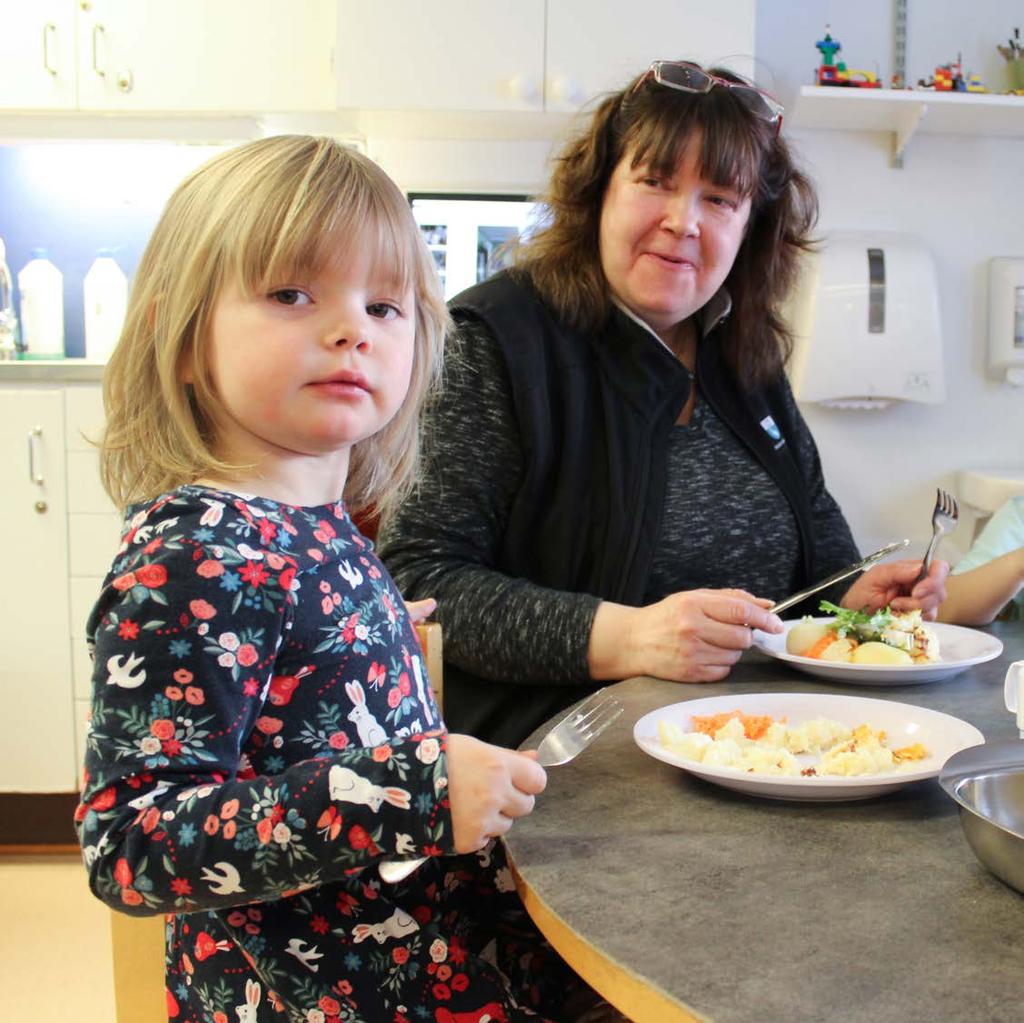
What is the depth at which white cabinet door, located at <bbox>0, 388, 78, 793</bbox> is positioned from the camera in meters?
2.73

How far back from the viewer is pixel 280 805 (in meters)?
0.69

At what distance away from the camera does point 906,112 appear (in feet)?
9.10

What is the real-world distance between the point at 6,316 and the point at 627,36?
1.72 metres

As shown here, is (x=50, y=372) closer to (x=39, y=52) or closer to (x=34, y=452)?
(x=34, y=452)

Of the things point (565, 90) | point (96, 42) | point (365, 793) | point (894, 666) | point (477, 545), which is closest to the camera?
point (365, 793)

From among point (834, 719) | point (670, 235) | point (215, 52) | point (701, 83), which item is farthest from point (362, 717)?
point (215, 52)

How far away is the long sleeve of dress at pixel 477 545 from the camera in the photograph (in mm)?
1229

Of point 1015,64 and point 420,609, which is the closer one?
point 420,609

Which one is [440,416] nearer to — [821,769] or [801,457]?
[801,457]

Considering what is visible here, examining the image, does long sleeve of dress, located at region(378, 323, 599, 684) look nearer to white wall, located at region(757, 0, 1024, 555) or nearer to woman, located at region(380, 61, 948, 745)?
woman, located at region(380, 61, 948, 745)

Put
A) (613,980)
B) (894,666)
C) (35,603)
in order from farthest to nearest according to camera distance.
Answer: (35,603) < (894,666) < (613,980)

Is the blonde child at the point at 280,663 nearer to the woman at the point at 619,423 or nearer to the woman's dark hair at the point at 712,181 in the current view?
the woman at the point at 619,423

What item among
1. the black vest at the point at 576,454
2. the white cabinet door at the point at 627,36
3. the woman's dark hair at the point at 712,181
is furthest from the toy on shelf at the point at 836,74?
the black vest at the point at 576,454

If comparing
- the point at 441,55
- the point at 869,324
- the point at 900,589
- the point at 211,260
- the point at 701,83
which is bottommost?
the point at 900,589
